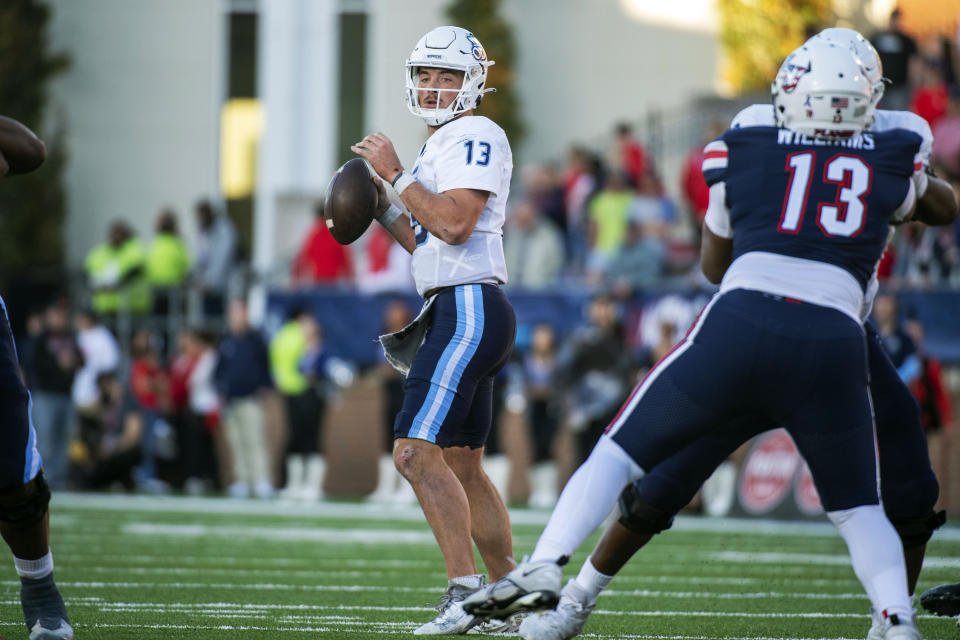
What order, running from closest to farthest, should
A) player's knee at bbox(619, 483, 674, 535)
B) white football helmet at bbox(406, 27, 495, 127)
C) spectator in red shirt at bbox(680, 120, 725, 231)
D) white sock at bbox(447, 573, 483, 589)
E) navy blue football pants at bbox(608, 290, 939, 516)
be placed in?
navy blue football pants at bbox(608, 290, 939, 516) < player's knee at bbox(619, 483, 674, 535) < white sock at bbox(447, 573, 483, 589) < white football helmet at bbox(406, 27, 495, 127) < spectator in red shirt at bbox(680, 120, 725, 231)

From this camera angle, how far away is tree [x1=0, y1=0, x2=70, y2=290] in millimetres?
19281

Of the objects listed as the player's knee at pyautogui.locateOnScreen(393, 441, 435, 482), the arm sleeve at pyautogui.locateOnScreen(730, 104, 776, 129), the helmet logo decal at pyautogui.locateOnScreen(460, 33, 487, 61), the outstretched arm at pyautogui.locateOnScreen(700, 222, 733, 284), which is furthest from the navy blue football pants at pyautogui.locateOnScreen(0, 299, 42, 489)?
the arm sleeve at pyautogui.locateOnScreen(730, 104, 776, 129)

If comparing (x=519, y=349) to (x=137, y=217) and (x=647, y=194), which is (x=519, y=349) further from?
(x=137, y=217)

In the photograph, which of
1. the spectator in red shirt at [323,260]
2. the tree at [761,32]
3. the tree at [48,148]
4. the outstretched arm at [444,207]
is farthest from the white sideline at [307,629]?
the tree at [48,148]

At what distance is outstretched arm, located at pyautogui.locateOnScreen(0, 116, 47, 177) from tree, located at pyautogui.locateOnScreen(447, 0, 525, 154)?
14583mm

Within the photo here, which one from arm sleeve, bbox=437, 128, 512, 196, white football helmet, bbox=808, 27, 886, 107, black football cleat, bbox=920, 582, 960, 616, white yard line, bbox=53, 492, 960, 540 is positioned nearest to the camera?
white football helmet, bbox=808, 27, 886, 107

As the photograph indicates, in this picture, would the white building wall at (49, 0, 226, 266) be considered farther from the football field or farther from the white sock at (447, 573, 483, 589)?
the white sock at (447, 573, 483, 589)

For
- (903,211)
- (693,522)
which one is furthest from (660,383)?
(693,522)

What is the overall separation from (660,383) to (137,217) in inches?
666

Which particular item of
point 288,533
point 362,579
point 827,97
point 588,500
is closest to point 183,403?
point 288,533

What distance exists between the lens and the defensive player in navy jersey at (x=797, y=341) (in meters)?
4.10

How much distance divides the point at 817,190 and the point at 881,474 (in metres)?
1.16

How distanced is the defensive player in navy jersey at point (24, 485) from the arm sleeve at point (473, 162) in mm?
1320

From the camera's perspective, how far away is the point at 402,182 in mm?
5160
